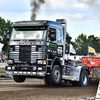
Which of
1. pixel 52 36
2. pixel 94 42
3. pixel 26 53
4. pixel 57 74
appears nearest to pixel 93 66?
pixel 57 74

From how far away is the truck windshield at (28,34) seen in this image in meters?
14.3

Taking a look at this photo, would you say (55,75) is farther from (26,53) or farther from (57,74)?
(26,53)

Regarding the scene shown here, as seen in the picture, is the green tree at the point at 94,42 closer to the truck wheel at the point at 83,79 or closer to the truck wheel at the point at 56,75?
the truck wheel at the point at 83,79

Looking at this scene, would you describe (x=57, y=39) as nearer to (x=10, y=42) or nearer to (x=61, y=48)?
(x=61, y=48)

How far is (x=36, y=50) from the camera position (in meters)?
14.3

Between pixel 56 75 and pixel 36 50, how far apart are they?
1.65 meters

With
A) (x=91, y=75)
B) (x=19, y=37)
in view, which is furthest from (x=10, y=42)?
(x=91, y=75)

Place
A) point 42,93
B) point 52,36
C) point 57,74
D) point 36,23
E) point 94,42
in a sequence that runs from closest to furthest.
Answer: point 42,93, point 52,36, point 36,23, point 57,74, point 94,42

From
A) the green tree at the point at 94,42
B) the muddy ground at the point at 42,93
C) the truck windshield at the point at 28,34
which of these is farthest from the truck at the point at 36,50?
the green tree at the point at 94,42

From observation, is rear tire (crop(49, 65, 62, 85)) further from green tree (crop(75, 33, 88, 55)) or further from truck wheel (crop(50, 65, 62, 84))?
green tree (crop(75, 33, 88, 55))

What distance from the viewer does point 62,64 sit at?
1541 cm

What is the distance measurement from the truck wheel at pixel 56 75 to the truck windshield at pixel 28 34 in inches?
66.9

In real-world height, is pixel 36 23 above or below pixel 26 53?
above

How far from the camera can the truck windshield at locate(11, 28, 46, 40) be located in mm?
14319
